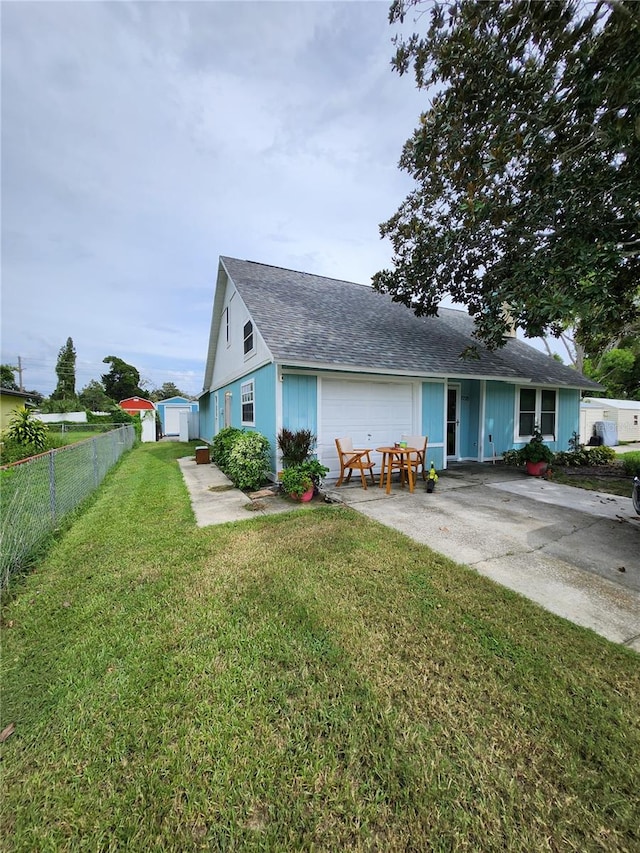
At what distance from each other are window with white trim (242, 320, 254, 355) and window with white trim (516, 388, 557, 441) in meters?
8.99

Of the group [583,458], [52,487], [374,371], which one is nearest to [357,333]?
[374,371]

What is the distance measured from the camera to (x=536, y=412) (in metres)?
11.6

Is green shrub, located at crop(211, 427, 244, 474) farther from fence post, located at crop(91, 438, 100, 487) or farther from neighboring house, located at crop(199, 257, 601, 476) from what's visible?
fence post, located at crop(91, 438, 100, 487)

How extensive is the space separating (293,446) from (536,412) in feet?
30.6

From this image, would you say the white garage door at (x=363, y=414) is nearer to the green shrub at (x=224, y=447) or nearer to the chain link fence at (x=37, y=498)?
the green shrub at (x=224, y=447)

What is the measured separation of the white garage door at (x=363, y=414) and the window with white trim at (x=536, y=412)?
5003 millimetres

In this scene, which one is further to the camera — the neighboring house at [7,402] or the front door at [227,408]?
the neighboring house at [7,402]

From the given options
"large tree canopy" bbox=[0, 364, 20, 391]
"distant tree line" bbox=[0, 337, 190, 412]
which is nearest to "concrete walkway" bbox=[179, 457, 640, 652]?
"distant tree line" bbox=[0, 337, 190, 412]

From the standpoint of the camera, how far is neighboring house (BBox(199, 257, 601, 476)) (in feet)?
25.2

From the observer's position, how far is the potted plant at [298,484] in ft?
21.0

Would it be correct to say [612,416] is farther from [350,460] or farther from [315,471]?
[315,471]

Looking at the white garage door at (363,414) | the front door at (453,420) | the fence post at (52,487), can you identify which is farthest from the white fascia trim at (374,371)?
the fence post at (52,487)

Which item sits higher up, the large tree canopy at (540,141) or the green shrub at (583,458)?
the large tree canopy at (540,141)

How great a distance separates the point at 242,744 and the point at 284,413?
19.5 ft
